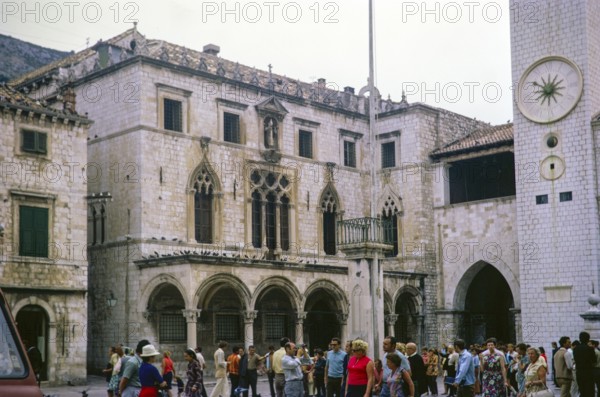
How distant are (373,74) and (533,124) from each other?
9.43m

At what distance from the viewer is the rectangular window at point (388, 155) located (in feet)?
128

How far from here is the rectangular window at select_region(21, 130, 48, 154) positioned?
27297mm

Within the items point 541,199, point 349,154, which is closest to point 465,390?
point 541,199

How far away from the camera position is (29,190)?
27078 millimetres

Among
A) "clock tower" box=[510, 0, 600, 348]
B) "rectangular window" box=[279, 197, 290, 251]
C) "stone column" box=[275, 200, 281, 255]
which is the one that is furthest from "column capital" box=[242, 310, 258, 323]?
"clock tower" box=[510, 0, 600, 348]

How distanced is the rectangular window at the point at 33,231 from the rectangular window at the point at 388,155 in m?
16.4

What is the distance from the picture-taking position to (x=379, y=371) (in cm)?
1356

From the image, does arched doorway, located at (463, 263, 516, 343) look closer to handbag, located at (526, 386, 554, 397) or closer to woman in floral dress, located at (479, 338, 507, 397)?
woman in floral dress, located at (479, 338, 507, 397)

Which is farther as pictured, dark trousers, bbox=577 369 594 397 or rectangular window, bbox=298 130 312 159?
rectangular window, bbox=298 130 312 159

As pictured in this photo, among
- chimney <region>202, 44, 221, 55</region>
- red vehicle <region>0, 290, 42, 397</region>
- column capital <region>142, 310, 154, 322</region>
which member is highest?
chimney <region>202, 44, 221, 55</region>

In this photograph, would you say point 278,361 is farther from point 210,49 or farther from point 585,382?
point 210,49

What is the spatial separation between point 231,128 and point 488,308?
44.2 feet

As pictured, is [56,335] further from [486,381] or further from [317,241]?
[486,381]

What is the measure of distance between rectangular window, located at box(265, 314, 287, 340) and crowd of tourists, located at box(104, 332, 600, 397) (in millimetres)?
11780
